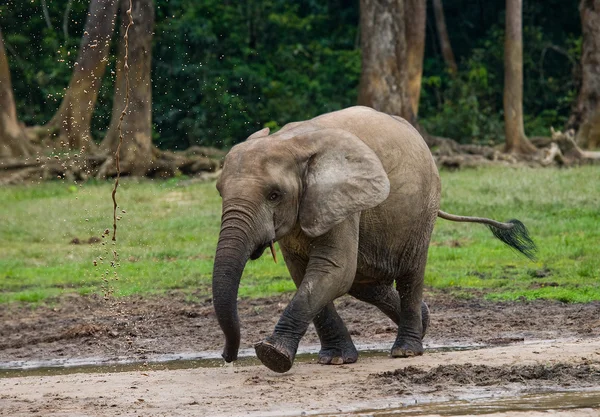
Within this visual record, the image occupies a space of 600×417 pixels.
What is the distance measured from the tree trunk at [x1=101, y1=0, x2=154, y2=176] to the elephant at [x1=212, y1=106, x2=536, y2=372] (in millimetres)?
15135

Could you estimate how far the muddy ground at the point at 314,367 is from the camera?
7133mm

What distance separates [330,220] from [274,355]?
3.06 feet

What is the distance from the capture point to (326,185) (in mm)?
7883

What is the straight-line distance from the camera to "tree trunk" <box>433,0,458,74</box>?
1193 inches

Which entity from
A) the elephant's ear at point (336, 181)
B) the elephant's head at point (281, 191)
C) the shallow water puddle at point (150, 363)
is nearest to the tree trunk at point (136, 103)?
the shallow water puddle at point (150, 363)

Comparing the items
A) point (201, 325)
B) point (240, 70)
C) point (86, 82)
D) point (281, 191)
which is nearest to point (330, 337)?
point (281, 191)

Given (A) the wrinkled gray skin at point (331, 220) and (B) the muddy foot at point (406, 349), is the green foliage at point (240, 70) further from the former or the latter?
(B) the muddy foot at point (406, 349)

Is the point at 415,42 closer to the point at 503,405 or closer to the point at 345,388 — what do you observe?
the point at 345,388

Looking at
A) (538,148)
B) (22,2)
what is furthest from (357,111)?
(22,2)

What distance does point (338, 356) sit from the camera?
8.50 meters

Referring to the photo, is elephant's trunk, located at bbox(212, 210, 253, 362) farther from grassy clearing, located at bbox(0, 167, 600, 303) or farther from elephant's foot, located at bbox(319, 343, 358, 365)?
grassy clearing, located at bbox(0, 167, 600, 303)

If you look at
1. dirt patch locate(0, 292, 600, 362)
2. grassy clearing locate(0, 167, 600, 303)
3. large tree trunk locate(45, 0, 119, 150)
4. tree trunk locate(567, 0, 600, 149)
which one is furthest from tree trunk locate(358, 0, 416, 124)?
dirt patch locate(0, 292, 600, 362)

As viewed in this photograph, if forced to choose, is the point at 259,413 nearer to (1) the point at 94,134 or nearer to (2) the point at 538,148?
(2) the point at 538,148

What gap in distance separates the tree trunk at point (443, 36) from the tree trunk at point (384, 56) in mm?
6987
